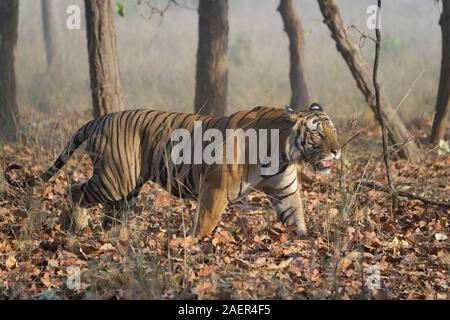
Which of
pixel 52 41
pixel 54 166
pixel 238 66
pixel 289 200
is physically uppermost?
pixel 52 41

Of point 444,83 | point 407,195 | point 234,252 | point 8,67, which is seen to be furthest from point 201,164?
point 8,67

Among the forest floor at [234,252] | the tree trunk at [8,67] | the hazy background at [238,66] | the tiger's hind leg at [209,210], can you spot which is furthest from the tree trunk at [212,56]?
the tiger's hind leg at [209,210]

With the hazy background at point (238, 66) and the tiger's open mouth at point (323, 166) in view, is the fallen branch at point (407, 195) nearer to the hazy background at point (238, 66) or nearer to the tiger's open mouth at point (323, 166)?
the tiger's open mouth at point (323, 166)

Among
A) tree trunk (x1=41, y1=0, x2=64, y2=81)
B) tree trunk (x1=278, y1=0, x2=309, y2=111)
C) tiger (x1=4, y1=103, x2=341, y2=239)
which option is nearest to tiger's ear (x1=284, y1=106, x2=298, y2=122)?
tiger (x1=4, y1=103, x2=341, y2=239)

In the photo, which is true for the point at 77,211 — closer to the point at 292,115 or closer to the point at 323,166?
the point at 292,115

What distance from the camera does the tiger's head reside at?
543 cm

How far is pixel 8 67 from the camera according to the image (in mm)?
10055

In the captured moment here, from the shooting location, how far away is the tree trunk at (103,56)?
7773 millimetres

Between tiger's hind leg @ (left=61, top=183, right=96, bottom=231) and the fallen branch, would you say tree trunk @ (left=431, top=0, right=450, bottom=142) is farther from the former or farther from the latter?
tiger's hind leg @ (left=61, top=183, right=96, bottom=231)

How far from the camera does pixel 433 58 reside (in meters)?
19.1

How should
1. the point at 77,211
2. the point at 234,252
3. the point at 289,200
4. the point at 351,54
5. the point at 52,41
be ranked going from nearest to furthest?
the point at 234,252 → the point at 289,200 → the point at 77,211 → the point at 351,54 → the point at 52,41

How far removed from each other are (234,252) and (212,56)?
520cm

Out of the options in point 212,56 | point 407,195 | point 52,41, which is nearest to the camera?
point 407,195
